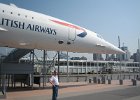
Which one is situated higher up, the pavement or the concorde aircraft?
the concorde aircraft

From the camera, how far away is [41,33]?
68.7 feet

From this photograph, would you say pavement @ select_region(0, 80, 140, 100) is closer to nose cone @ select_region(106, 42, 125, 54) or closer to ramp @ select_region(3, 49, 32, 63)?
ramp @ select_region(3, 49, 32, 63)

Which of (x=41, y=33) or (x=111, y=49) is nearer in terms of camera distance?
(x=41, y=33)

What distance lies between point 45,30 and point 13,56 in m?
5.85

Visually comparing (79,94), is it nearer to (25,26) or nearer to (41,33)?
(41,33)

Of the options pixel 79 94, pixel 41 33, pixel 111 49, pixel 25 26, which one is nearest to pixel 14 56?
pixel 41 33

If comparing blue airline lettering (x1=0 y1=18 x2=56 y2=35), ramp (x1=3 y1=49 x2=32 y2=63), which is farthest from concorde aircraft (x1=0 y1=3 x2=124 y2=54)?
ramp (x1=3 y1=49 x2=32 y2=63)

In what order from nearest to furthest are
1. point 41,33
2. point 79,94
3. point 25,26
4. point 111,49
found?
point 79,94, point 25,26, point 41,33, point 111,49

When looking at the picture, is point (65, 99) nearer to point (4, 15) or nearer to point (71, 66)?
point (4, 15)

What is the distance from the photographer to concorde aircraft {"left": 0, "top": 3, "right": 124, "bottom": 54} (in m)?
19.2

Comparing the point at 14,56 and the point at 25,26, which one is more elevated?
the point at 25,26

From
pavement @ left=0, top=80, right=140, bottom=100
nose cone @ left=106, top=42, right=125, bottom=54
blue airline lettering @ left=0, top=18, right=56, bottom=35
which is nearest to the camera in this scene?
pavement @ left=0, top=80, right=140, bottom=100

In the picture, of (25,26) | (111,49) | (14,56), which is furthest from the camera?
(111,49)

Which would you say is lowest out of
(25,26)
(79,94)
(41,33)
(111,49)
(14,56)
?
(79,94)
